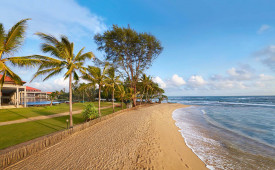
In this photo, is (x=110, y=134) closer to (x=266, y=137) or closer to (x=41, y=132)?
(x=41, y=132)

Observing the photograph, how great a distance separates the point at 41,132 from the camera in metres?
8.55

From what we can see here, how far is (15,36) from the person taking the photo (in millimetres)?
6305

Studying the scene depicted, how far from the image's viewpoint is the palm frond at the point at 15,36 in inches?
240

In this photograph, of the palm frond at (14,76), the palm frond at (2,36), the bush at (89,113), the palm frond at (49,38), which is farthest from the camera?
the bush at (89,113)

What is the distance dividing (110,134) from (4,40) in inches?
309

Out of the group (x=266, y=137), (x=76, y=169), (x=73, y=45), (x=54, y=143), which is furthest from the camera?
(x=266, y=137)

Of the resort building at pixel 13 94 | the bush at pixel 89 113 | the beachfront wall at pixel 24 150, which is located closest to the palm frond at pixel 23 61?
the beachfront wall at pixel 24 150

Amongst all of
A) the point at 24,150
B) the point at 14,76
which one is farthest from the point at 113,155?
the point at 14,76

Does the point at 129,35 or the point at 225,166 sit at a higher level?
the point at 129,35

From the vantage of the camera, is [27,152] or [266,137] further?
[266,137]

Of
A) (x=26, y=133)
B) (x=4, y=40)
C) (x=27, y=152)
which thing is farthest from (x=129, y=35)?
(x=27, y=152)

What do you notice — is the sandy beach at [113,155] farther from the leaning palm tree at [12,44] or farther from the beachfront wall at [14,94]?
the beachfront wall at [14,94]

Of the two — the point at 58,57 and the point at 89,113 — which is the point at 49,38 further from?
the point at 89,113

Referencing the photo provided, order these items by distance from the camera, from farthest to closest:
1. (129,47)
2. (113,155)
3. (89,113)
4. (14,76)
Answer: (129,47) → (89,113) → (14,76) → (113,155)
